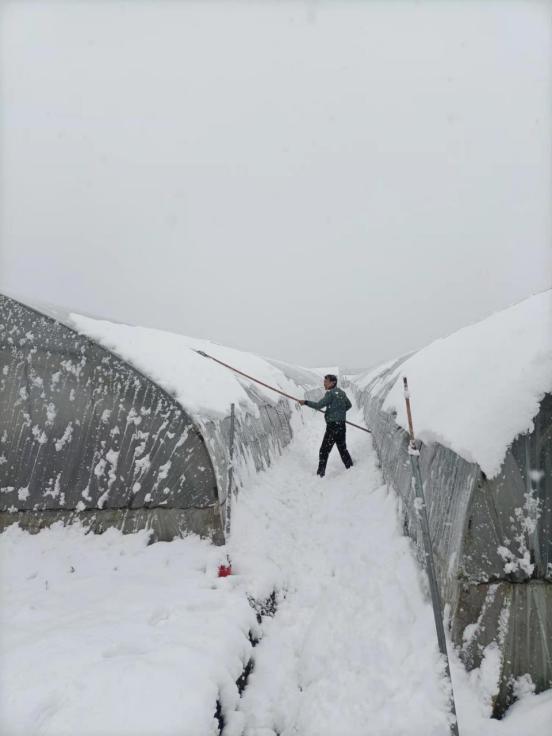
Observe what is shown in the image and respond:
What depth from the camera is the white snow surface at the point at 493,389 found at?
3186mm

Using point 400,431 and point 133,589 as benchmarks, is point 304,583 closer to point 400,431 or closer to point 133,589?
point 133,589

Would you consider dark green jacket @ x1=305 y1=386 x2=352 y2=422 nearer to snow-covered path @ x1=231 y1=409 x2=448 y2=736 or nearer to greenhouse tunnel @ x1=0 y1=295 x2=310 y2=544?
snow-covered path @ x1=231 y1=409 x2=448 y2=736

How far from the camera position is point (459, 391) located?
4449 mm

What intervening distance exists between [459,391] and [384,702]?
3.07 m

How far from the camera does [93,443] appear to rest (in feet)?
18.3

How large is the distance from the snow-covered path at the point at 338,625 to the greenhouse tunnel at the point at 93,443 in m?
0.99

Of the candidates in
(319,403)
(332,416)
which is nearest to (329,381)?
(319,403)

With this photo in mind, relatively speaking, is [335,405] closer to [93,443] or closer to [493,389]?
[93,443]

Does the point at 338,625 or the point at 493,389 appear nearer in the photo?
the point at 493,389

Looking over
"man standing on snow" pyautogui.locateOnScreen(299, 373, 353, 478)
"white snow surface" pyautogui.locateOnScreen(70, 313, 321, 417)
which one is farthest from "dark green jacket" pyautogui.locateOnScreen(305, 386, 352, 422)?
"white snow surface" pyautogui.locateOnScreen(70, 313, 321, 417)

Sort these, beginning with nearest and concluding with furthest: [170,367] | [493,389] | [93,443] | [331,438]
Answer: [493,389] < [93,443] < [170,367] < [331,438]

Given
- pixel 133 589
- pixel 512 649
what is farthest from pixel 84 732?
pixel 512 649

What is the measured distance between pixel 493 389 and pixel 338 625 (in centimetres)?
287

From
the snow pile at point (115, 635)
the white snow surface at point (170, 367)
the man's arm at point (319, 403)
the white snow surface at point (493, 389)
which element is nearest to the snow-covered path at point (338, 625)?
the snow pile at point (115, 635)
